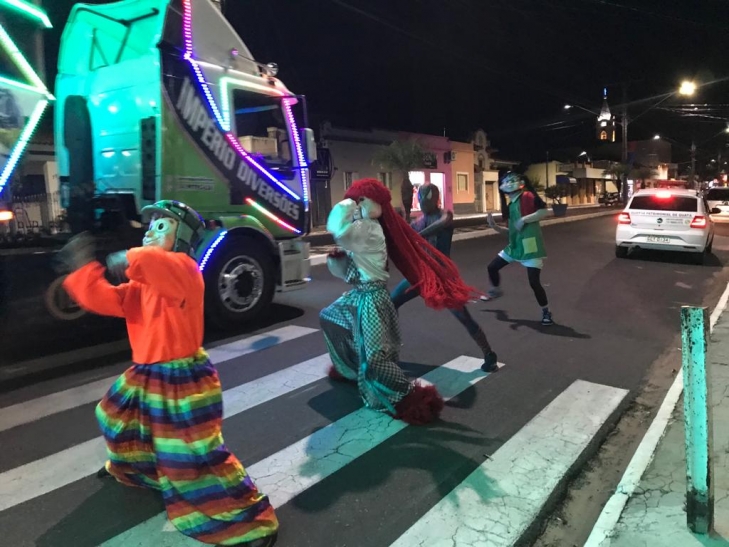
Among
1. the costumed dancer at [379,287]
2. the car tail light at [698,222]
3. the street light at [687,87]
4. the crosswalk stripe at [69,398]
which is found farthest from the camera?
the street light at [687,87]

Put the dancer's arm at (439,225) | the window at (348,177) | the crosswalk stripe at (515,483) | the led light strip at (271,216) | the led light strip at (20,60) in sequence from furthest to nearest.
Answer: the window at (348,177), the led light strip at (271,216), the dancer's arm at (439,225), the led light strip at (20,60), the crosswalk stripe at (515,483)

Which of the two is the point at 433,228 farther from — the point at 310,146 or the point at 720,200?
the point at 720,200

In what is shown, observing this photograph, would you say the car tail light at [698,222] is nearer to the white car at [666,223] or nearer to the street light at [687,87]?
the white car at [666,223]

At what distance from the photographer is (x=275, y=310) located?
817 centimetres

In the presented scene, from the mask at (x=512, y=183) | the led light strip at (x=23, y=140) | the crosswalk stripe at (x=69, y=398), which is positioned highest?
the led light strip at (x=23, y=140)

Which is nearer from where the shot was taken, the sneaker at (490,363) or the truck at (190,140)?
the sneaker at (490,363)

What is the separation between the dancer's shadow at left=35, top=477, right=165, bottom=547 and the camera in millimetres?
2891

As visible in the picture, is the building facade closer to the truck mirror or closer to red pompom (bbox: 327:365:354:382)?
the truck mirror

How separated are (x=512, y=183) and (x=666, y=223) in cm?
718

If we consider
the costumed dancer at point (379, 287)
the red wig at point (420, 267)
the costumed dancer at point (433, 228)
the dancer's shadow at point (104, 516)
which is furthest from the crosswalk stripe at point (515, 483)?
the dancer's shadow at point (104, 516)

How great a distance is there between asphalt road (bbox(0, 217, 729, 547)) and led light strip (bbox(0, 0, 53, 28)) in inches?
Result: 130

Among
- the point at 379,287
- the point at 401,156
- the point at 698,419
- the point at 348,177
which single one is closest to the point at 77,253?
the point at 379,287

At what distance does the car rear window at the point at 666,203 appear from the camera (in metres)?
12.4

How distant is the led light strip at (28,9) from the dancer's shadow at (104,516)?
4.16 meters
